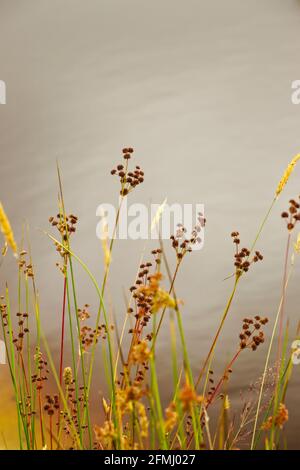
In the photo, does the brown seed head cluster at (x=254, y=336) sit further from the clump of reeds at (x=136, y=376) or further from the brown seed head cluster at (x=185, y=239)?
the brown seed head cluster at (x=185, y=239)

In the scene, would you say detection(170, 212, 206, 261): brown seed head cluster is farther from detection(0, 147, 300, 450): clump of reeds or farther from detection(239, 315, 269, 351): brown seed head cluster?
detection(239, 315, 269, 351): brown seed head cluster

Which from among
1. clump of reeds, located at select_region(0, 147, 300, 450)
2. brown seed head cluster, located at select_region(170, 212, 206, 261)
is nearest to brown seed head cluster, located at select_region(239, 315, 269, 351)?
clump of reeds, located at select_region(0, 147, 300, 450)

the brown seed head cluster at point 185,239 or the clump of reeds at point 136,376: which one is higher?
the brown seed head cluster at point 185,239

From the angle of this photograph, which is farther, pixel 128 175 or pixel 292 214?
pixel 128 175

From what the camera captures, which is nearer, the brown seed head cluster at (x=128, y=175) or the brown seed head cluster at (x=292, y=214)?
the brown seed head cluster at (x=292, y=214)

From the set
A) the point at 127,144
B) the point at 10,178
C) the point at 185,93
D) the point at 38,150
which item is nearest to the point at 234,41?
the point at 185,93

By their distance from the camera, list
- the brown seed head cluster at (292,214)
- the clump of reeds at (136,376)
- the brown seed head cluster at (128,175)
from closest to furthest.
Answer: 1. the clump of reeds at (136,376)
2. the brown seed head cluster at (292,214)
3. the brown seed head cluster at (128,175)

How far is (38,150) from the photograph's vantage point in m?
2.10

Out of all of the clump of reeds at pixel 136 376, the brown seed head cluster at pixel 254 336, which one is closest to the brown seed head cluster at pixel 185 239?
the clump of reeds at pixel 136 376

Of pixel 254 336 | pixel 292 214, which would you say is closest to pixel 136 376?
pixel 254 336

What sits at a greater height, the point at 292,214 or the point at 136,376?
the point at 292,214

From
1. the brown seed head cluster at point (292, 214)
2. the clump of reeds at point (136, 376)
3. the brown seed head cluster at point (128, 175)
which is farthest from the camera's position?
the brown seed head cluster at point (128, 175)

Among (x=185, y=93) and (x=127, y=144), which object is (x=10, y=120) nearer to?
(x=127, y=144)

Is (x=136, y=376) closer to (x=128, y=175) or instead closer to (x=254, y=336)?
(x=254, y=336)
